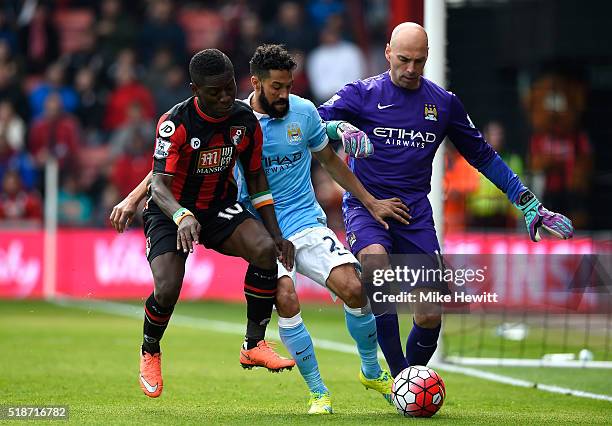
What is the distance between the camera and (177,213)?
7.42 meters

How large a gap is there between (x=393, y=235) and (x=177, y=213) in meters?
1.59

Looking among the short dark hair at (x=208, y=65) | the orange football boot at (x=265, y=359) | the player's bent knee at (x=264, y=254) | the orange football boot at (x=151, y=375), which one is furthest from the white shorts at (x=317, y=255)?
the short dark hair at (x=208, y=65)

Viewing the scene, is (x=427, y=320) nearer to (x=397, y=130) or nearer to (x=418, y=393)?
(x=418, y=393)

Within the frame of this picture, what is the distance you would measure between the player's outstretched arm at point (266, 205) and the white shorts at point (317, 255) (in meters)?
0.10

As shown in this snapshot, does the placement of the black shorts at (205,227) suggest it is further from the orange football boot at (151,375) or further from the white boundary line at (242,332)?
the white boundary line at (242,332)

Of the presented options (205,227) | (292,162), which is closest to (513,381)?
(292,162)

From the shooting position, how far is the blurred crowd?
19953mm

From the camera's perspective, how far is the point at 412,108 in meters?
8.23

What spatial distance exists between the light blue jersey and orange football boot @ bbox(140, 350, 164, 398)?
3.83ft

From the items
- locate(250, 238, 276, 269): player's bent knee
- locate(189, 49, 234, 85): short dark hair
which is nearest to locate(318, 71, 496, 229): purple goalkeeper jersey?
locate(250, 238, 276, 269): player's bent knee

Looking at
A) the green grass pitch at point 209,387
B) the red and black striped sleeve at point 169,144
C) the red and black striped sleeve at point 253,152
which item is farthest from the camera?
the red and black striped sleeve at point 253,152

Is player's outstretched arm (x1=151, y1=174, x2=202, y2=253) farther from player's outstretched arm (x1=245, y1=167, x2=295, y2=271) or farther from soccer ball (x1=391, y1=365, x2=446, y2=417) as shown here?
soccer ball (x1=391, y1=365, x2=446, y2=417)

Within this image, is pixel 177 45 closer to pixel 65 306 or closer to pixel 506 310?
pixel 65 306

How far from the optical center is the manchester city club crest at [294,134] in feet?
26.2
